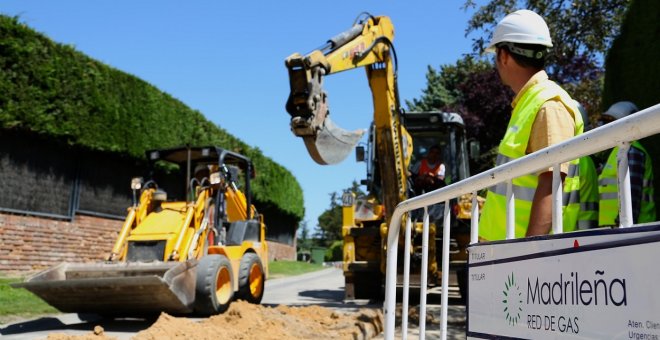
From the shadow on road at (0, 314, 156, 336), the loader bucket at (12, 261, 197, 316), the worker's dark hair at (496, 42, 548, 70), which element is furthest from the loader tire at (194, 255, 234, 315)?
the worker's dark hair at (496, 42, 548, 70)

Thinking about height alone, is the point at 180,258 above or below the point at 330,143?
below

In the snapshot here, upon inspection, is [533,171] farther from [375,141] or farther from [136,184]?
[136,184]

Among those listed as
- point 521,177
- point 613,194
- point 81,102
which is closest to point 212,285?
point 613,194

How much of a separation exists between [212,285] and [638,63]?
5688 mm

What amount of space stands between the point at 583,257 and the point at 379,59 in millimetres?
7466

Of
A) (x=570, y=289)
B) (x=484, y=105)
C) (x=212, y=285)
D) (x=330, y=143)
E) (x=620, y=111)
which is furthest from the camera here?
(x=484, y=105)

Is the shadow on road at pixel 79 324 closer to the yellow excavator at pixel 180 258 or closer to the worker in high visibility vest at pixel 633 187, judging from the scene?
the yellow excavator at pixel 180 258

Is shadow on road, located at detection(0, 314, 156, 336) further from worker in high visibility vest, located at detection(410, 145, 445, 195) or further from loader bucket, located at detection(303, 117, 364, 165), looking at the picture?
worker in high visibility vest, located at detection(410, 145, 445, 195)

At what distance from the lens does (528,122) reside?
2631 millimetres

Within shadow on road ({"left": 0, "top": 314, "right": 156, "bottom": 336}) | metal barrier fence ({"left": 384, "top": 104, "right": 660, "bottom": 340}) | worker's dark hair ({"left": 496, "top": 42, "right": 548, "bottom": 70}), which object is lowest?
shadow on road ({"left": 0, "top": 314, "right": 156, "bottom": 336})

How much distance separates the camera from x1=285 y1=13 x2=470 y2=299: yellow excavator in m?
7.31

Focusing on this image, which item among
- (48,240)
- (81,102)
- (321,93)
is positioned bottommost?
(48,240)

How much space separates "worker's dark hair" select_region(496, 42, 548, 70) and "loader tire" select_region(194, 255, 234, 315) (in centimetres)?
588

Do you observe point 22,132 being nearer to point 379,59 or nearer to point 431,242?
point 379,59
